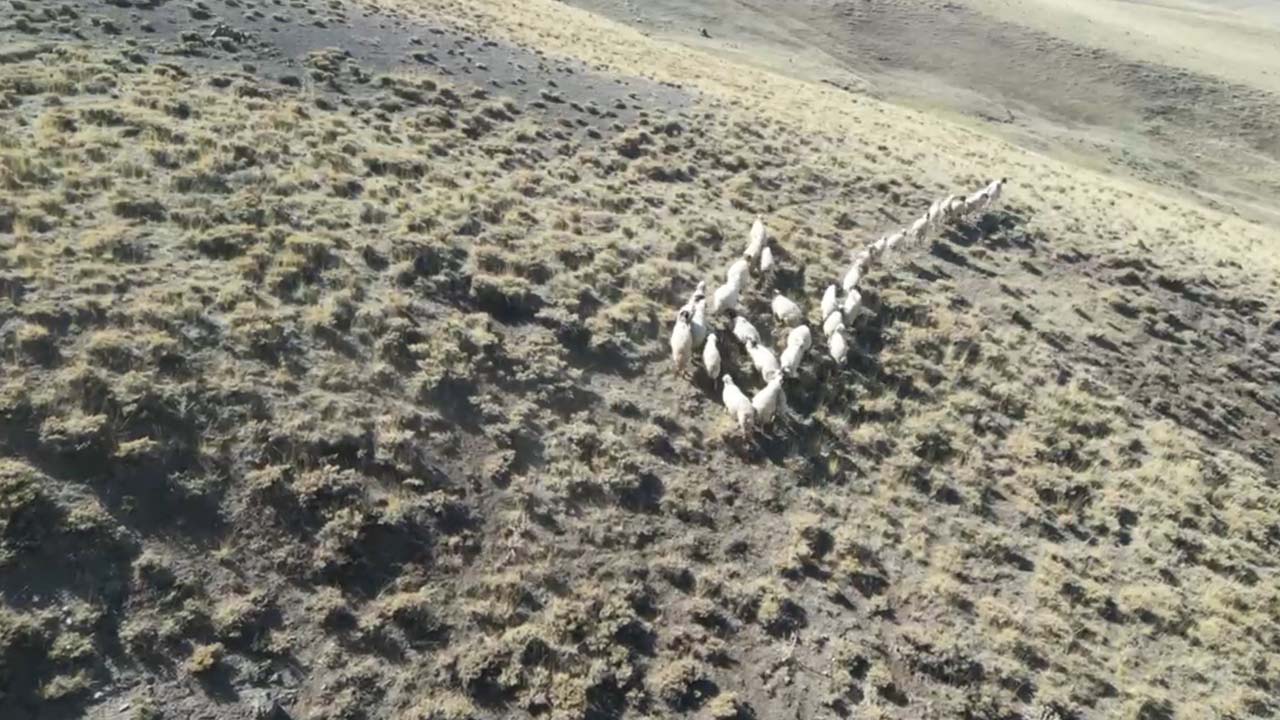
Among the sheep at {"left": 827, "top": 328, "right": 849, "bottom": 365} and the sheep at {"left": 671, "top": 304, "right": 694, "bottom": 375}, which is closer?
the sheep at {"left": 671, "top": 304, "right": 694, "bottom": 375}

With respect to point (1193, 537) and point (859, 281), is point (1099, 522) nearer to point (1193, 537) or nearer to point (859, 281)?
point (1193, 537)

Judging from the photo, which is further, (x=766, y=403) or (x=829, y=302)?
(x=829, y=302)

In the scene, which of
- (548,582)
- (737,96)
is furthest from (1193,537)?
(737,96)

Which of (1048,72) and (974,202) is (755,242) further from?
(1048,72)

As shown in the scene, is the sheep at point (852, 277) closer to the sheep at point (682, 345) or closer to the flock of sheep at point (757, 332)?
the flock of sheep at point (757, 332)

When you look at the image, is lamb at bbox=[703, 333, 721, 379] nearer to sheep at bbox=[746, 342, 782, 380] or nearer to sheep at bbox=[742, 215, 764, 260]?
sheep at bbox=[746, 342, 782, 380]

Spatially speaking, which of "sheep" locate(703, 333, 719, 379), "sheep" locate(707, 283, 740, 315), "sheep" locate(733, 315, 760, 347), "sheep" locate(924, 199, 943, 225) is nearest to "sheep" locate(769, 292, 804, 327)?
"sheep" locate(707, 283, 740, 315)

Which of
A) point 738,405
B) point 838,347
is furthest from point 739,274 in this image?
point 738,405
